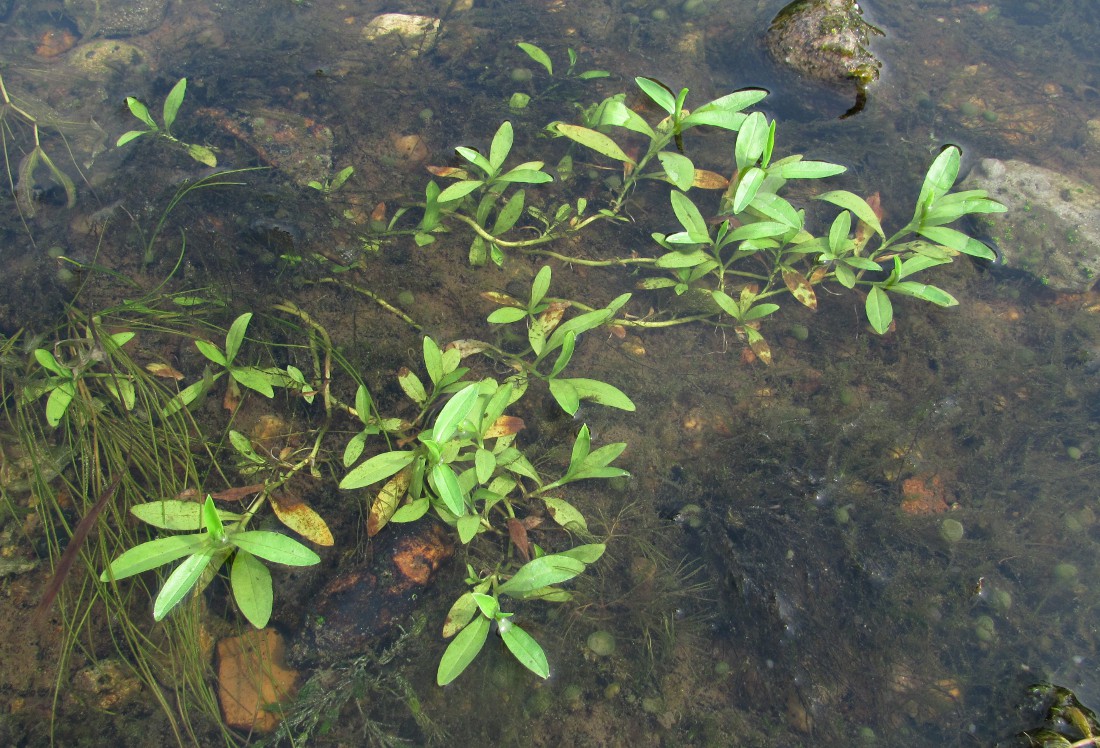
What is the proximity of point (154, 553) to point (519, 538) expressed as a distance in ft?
4.54

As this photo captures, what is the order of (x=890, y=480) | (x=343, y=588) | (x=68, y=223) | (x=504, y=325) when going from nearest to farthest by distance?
1. (x=343, y=588)
2. (x=890, y=480)
3. (x=504, y=325)
4. (x=68, y=223)

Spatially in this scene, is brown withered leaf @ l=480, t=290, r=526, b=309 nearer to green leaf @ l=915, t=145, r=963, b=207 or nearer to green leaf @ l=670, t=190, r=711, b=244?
green leaf @ l=670, t=190, r=711, b=244

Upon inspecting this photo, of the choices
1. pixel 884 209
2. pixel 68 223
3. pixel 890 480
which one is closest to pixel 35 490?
pixel 68 223

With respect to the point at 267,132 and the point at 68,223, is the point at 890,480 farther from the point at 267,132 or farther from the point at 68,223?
the point at 68,223

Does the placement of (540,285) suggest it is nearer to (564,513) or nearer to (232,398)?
(564,513)

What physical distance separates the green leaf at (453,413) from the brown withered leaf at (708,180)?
7.32 feet

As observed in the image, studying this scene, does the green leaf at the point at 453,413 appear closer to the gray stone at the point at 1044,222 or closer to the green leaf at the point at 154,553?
the green leaf at the point at 154,553

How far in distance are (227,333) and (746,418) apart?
2.71m

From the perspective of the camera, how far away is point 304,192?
152 inches

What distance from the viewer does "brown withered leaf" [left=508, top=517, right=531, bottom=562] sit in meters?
2.82

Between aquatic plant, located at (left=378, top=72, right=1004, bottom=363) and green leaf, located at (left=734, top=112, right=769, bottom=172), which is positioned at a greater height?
green leaf, located at (left=734, top=112, right=769, bottom=172)

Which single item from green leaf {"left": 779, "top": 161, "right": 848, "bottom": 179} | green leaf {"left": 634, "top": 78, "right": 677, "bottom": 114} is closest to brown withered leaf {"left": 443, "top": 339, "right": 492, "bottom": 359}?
green leaf {"left": 634, "top": 78, "right": 677, "bottom": 114}

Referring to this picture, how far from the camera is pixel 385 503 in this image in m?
2.82

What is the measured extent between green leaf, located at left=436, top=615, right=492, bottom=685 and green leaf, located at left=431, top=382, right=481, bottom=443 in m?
0.74
